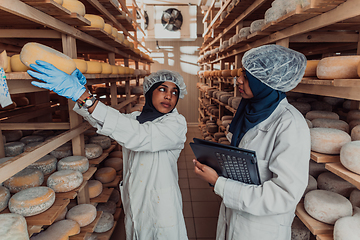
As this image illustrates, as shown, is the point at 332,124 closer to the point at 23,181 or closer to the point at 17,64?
the point at 17,64

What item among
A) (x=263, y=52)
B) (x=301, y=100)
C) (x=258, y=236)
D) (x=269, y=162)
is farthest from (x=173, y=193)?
(x=301, y=100)

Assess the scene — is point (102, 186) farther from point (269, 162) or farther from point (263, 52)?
point (263, 52)

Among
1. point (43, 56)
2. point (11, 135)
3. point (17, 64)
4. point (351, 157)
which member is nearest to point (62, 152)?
point (11, 135)

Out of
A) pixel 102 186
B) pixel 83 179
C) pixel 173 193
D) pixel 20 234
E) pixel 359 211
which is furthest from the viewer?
pixel 102 186

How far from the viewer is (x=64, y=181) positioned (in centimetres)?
177

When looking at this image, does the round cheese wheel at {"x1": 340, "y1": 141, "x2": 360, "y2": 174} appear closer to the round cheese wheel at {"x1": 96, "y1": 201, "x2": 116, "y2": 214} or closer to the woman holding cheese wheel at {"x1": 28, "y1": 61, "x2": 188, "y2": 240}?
the woman holding cheese wheel at {"x1": 28, "y1": 61, "x2": 188, "y2": 240}

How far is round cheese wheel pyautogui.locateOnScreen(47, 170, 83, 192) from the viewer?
1.74 m

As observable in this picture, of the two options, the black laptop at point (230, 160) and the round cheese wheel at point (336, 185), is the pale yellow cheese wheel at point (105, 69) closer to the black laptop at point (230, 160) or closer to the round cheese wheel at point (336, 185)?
the black laptop at point (230, 160)

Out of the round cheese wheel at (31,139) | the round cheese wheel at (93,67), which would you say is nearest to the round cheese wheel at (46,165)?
the round cheese wheel at (31,139)

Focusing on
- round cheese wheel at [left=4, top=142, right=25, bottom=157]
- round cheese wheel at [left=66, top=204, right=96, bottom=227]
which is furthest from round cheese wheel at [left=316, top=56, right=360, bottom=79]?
round cheese wheel at [left=4, top=142, right=25, bottom=157]

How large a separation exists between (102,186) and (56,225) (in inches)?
34.8

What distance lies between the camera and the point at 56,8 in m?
1.34

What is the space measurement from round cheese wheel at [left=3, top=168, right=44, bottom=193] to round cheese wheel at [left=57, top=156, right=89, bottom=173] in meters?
0.26

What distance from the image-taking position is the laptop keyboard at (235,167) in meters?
1.19
